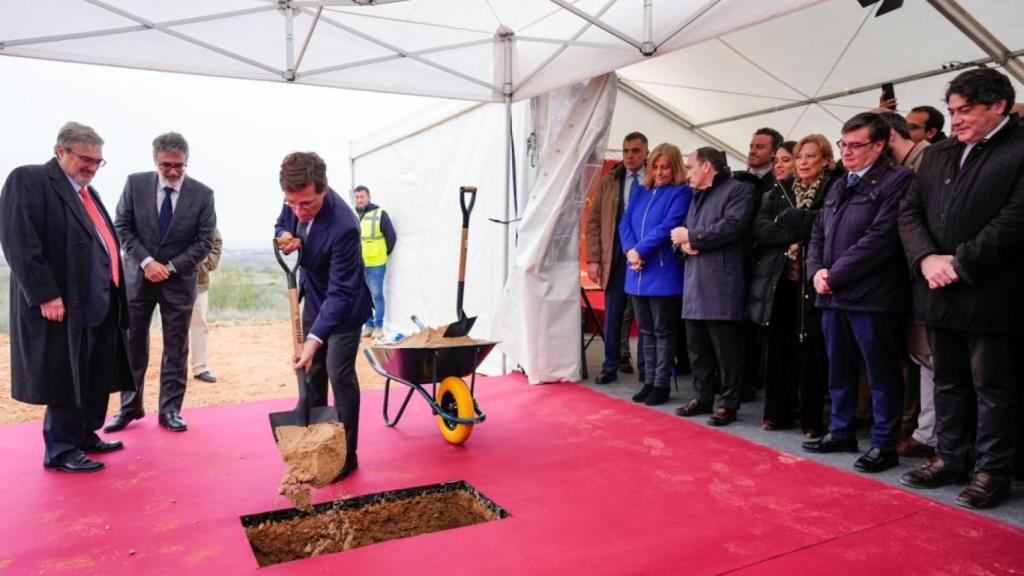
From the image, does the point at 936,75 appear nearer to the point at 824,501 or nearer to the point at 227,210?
the point at 824,501

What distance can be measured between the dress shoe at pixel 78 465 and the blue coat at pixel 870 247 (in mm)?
3159

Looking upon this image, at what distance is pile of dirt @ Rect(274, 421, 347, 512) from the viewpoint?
2.20 metres

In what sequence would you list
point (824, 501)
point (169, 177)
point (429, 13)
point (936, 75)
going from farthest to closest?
point (936, 75) → point (429, 13) → point (169, 177) → point (824, 501)

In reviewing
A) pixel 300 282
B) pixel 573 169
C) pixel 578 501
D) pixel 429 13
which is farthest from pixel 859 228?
pixel 429 13

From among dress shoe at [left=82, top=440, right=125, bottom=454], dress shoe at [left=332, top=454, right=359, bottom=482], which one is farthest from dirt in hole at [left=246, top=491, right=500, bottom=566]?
dress shoe at [left=82, top=440, right=125, bottom=454]

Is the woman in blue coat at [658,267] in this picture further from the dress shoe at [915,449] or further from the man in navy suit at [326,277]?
the man in navy suit at [326,277]

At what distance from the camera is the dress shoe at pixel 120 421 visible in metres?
3.27

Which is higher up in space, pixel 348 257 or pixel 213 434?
pixel 348 257

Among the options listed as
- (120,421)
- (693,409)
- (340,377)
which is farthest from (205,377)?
(693,409)

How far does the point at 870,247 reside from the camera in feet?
8.49

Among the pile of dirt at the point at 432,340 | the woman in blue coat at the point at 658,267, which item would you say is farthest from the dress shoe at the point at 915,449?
the pile of dirt at the point at 432,340

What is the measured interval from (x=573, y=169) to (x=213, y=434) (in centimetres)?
255

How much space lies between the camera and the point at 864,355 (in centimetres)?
266

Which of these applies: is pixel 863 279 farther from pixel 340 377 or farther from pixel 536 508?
pixel 340 377
